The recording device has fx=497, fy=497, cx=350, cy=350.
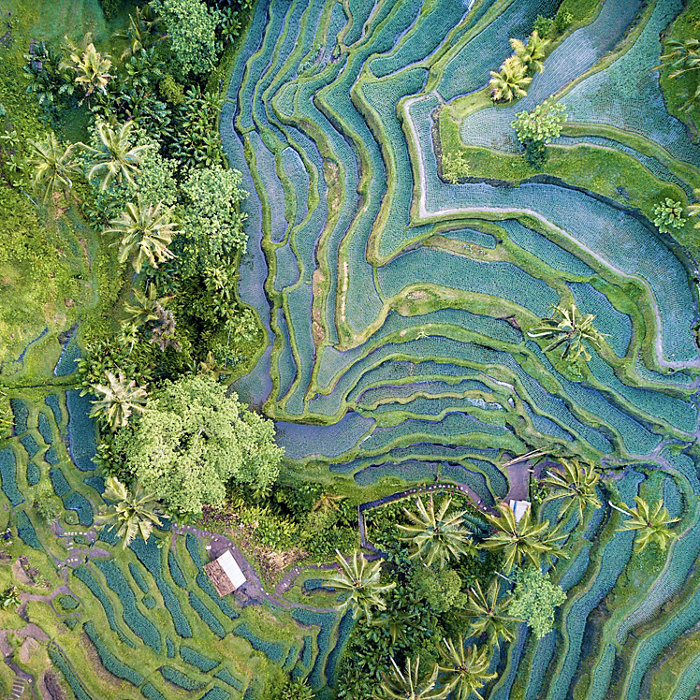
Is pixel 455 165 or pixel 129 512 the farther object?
pixel 455 165

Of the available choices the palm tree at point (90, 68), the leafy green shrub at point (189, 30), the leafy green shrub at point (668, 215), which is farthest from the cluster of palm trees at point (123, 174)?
the leafy green shrub at point (668, 215)

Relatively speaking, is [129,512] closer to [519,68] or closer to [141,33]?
[141,33]

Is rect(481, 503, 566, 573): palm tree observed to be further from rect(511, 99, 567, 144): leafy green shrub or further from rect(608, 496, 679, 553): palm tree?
rect(511, 99, 567, 144): leafy green shrub

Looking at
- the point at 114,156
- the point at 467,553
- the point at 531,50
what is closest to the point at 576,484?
the point at 467,553

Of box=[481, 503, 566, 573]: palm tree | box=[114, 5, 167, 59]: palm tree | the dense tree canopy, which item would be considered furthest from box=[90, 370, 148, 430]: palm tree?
box=[481, 503, 566, 573]: palm tree

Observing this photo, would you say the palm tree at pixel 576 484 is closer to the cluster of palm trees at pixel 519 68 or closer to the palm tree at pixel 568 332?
the palm tree at pixel 568 332

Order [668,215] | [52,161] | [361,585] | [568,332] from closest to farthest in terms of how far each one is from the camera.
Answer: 1. [52,161]
2. [361,585]
3. [568,332]
4. [668,215]

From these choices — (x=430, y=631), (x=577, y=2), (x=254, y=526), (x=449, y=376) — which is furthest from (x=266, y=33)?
(x=430, y=631)
